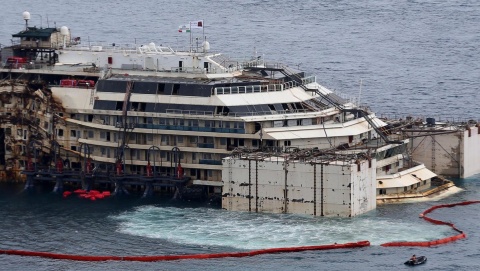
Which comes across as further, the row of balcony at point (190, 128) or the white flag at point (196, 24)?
the white flag at point (196, 24)

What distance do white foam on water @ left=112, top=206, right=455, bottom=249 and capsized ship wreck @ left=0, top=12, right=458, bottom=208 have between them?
438cm

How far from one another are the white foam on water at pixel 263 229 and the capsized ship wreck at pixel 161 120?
4.38m

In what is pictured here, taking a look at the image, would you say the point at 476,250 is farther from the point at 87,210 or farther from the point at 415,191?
the point at 87,210

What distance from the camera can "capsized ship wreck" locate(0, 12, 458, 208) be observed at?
448 feet

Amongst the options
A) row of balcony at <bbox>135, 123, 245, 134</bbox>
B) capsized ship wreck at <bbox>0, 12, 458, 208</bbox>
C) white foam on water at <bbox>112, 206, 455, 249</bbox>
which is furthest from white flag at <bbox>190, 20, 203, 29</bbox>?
white foam on water at <bbox>112, 206, 455, 249</bbox>

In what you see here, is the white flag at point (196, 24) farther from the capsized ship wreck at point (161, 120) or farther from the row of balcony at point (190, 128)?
the row of balcony at point (190, 128)

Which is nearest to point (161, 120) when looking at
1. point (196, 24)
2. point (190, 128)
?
point (190, 128)

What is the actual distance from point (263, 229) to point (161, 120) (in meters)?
16.6

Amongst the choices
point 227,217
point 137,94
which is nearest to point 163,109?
point 137,94

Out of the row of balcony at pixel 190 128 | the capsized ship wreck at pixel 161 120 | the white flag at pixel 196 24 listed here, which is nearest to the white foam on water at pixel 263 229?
the capsized ship wreck at pixel 161 120

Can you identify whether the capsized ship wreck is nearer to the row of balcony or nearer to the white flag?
the row of balcony

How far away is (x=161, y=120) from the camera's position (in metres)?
138

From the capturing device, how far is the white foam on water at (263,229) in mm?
122812

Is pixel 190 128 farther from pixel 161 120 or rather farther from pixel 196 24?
pixel 196 24
